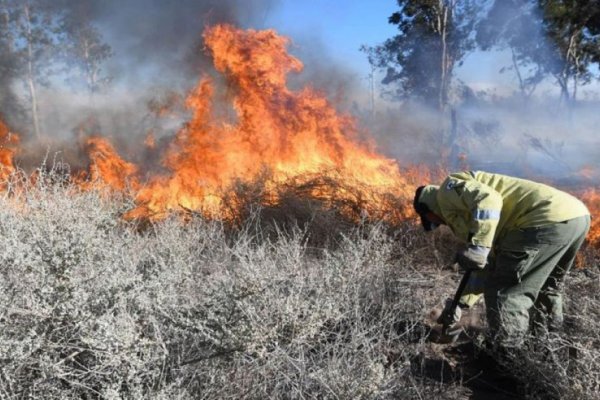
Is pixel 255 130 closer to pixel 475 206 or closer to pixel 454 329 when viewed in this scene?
pixel 454 329

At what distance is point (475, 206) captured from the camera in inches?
126

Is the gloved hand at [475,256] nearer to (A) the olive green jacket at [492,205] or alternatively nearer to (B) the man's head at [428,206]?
(A) the olive green jacket at [492,205]

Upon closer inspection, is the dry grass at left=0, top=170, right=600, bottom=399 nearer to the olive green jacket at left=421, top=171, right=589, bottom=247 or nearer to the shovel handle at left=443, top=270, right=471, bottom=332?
the shovel handle at left=443, top=270, right=471, bottom=332

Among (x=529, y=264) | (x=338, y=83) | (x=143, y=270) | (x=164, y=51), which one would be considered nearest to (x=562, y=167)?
(x=338, y=83)

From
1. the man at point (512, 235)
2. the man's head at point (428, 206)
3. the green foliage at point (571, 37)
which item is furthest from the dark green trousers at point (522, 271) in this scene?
the green foliage at point (571, 37)

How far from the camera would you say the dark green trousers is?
10.7ft

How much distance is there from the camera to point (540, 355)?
9.64ft

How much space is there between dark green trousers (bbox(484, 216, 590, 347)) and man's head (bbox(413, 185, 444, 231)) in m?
0.50

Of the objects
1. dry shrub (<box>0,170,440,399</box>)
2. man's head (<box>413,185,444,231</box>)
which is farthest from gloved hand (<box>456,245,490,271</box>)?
dry shrub (<box>0,170,440,399</box>)

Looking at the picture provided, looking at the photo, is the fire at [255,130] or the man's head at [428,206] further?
the fire at [255,130]

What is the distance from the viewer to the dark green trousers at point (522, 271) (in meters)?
3.26

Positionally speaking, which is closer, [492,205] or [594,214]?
[492,205]

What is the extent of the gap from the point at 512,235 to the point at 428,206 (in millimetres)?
612

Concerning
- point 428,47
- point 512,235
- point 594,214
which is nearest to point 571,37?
point 428,47
